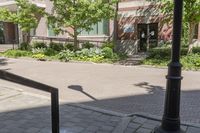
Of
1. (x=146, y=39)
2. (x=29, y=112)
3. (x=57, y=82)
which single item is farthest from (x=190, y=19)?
(x=29, y=112)

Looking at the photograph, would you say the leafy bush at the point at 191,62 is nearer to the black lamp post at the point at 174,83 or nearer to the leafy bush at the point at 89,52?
the leafy bush at the point at 89,52

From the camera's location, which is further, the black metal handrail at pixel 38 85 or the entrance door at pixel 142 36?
the entrance door at pixel 142 36

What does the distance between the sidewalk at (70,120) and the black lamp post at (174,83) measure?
2.43 ft

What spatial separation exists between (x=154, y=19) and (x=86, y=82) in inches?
487

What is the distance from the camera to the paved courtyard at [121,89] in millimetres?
7848

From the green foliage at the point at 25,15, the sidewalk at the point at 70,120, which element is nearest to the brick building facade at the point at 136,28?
the green foliage at the point at 25,15

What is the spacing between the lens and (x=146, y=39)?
76.6 feet

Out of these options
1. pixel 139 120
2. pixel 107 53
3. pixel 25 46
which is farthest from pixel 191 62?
pixel 25 46

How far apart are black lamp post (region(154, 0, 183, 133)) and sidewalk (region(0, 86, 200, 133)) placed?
741mm

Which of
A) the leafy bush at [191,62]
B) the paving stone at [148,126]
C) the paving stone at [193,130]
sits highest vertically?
the leafy bush at [191,62]

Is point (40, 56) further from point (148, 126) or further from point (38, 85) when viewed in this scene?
point (38, 85)

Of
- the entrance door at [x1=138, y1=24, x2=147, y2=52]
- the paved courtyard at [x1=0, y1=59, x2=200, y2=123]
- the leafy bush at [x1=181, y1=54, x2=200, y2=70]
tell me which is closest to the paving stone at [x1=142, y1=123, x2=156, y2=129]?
the paved courtyard at [x1=0, y1=59, x2=200, y2=123]

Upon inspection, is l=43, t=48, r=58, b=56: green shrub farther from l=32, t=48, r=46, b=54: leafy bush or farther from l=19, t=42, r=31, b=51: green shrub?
l=19, t=42, r=31, b=51: green shrub

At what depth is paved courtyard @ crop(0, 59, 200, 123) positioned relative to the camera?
7.85 m
